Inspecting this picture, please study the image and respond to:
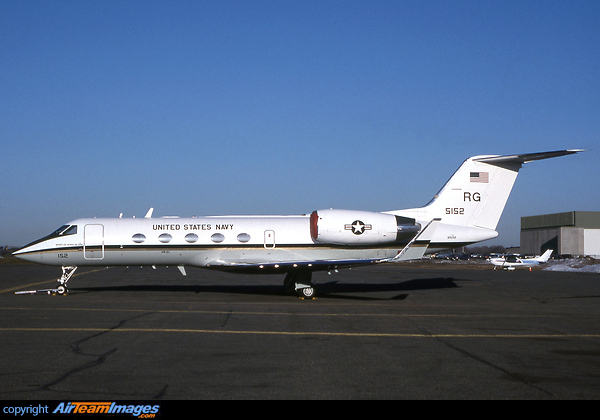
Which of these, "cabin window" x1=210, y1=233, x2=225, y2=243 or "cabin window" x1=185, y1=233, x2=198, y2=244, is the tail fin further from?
"cabin window" x1=185, y1=233, x2=198, y2=244

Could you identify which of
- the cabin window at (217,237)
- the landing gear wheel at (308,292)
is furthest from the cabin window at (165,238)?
the landing gear wheel at (308,292)

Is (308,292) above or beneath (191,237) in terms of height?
beneath

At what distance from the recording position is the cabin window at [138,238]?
20.1 metres

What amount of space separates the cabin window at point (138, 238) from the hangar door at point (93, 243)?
48.0 inches

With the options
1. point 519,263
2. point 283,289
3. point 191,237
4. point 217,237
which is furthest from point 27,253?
point 519,263

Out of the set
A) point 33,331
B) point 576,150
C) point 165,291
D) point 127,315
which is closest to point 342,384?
point 33,331

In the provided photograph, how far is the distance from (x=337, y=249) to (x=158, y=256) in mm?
6828

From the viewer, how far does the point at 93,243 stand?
2016 centimetres

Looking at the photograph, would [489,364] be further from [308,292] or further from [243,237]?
[243,237]

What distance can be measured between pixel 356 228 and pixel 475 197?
538cm

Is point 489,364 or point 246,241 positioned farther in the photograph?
point 246,241
